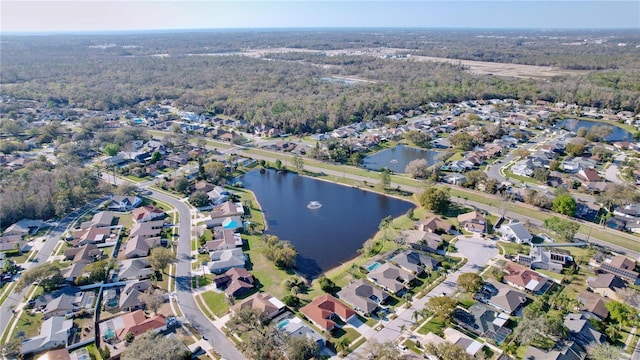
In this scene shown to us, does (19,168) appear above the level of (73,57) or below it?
below


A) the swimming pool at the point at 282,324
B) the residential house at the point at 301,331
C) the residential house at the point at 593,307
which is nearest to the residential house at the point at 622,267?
the residential house at the point at 593,307

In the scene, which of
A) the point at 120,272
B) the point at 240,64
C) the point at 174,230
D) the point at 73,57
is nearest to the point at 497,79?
the point at 240,64

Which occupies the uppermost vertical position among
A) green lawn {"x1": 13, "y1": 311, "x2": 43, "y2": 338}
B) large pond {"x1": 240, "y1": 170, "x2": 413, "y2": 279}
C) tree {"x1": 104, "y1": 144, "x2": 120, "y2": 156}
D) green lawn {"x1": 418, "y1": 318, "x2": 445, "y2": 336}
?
tree {"x1": 104, "y1": 144, "x2": 120, "y2": 156}

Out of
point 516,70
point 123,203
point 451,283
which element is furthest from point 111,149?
point 516,70

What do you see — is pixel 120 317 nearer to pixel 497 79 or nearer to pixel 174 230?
pixel 174 230

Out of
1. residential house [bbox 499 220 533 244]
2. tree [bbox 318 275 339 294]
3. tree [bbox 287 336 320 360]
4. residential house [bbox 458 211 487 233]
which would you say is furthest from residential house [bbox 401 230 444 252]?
tree [bbox 287 336 320 360]

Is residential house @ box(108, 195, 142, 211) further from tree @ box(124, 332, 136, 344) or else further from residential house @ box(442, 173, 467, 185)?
residential house @ box(442, 173, 467, 185)

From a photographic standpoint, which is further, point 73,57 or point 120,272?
point 73,57
